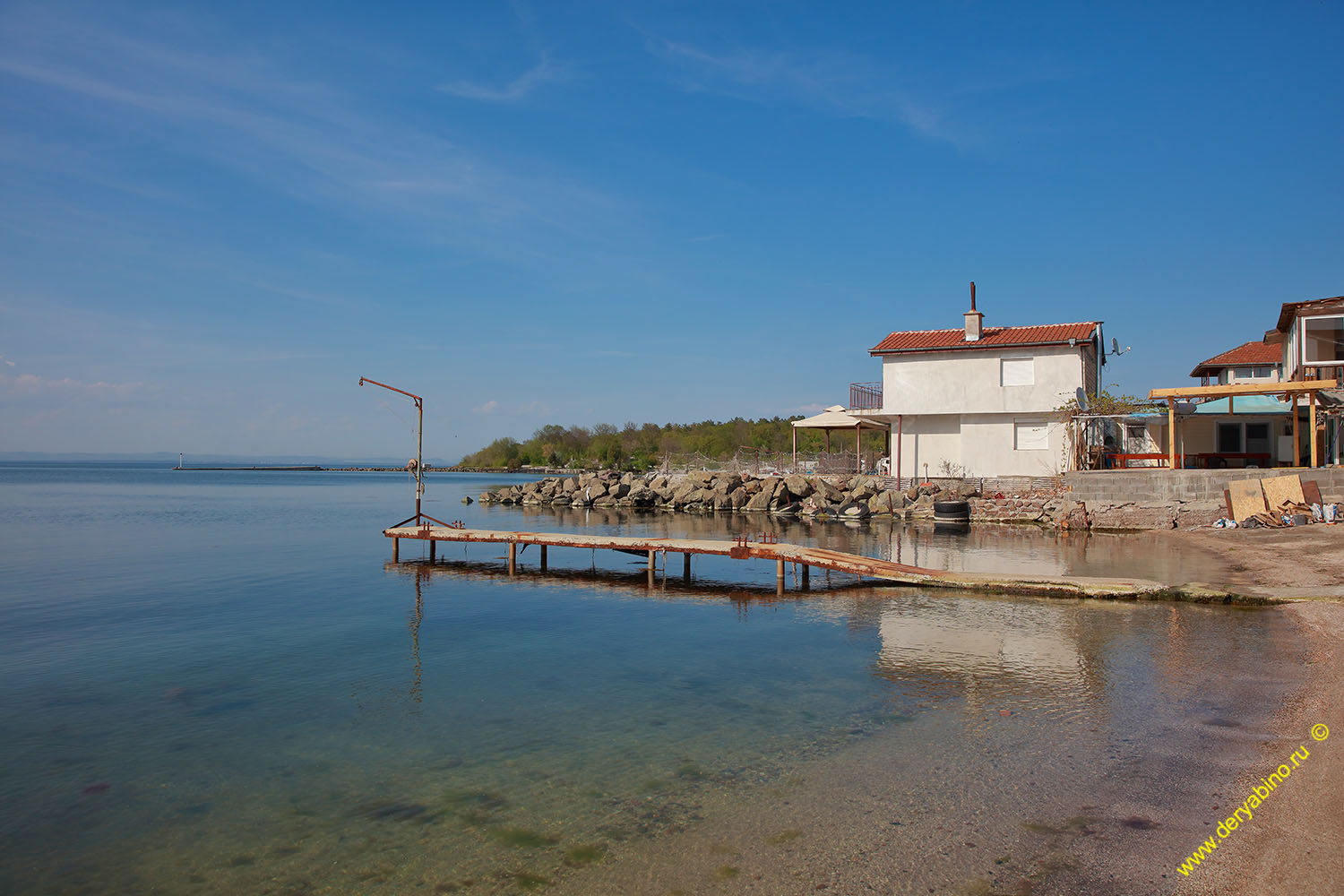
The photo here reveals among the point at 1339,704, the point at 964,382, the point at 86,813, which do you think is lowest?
the point at 86,813

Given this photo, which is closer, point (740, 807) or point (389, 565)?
point (740, 807)

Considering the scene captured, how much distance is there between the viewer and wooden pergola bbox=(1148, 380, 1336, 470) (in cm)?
2456

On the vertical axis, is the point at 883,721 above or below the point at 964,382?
below

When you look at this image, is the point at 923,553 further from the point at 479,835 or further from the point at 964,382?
the point at 479,835

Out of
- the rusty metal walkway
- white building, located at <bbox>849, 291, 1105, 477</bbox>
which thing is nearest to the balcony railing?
white building, located at <bbox>849, 291, 1105, 477</bbox>

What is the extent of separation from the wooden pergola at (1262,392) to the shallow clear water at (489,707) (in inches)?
351

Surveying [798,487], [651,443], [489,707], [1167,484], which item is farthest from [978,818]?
[651,443]

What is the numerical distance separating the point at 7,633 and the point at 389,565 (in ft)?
31.9

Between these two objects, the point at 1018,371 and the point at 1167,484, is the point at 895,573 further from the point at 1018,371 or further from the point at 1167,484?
the point at 1018,371

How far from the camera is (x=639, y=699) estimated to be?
10.3 m

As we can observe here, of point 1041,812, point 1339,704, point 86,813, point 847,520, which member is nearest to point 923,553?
point 847,520

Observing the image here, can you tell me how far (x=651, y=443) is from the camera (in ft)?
325

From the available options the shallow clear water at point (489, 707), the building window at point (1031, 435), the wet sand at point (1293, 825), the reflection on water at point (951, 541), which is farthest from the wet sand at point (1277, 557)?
the building window at point (1031, 435)

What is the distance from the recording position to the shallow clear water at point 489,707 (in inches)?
258
